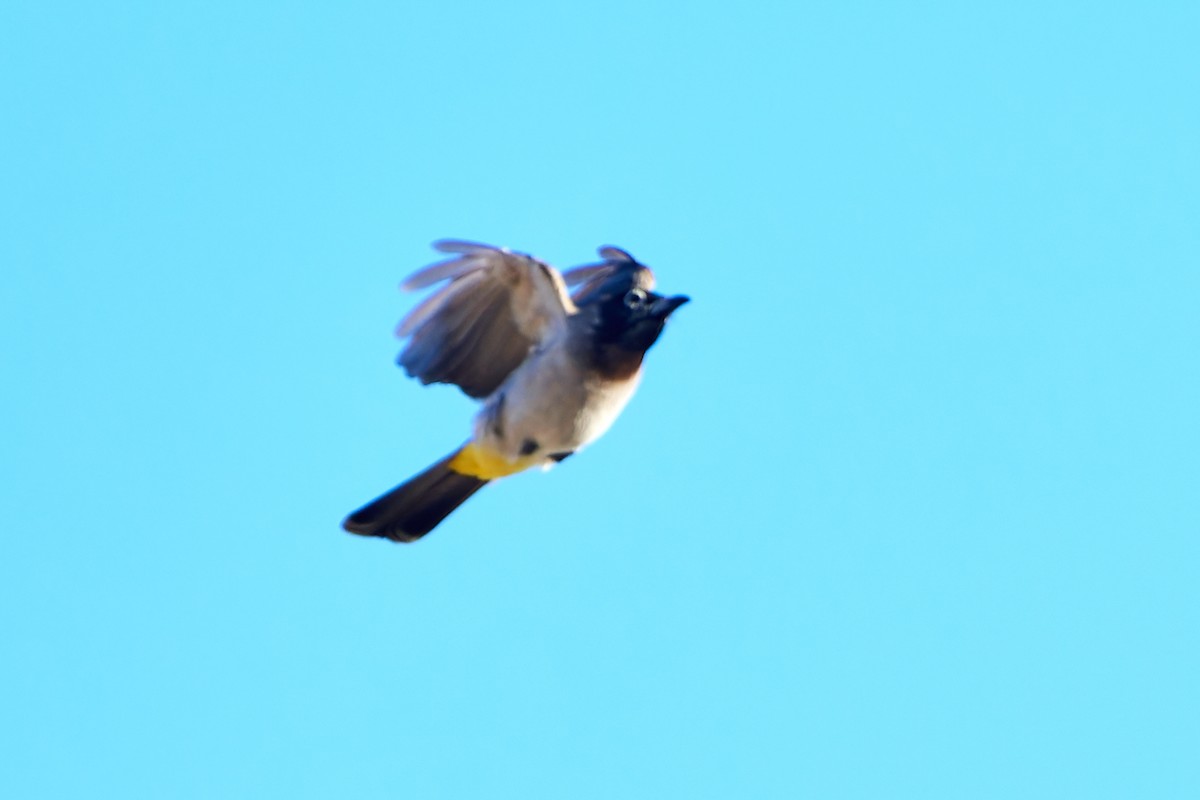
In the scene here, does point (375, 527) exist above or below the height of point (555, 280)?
below

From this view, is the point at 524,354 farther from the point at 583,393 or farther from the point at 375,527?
the point at 375,527

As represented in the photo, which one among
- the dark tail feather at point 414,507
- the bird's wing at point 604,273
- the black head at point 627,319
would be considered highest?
the bird's wing at point 604,273

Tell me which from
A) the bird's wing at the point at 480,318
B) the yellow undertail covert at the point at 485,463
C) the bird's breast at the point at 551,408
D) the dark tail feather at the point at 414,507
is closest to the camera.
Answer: the bird's breast at the point at 551,408

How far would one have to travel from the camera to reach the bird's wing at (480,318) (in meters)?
12.7

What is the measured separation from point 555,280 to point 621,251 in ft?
4.68

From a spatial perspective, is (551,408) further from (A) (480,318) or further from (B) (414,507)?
(B) (414,507)

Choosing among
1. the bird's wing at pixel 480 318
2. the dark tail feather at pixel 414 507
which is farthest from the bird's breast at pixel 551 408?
the dark tail feather at pixel 414 507

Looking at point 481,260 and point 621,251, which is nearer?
point 481,260

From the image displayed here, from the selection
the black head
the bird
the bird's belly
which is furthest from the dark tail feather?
the black head

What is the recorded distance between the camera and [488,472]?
13.2m

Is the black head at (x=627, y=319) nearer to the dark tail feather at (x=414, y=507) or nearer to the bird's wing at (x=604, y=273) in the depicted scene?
the bird's wing at (x=604, y=273)

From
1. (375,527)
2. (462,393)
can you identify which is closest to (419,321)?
(462,393)

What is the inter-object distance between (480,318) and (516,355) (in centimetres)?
31

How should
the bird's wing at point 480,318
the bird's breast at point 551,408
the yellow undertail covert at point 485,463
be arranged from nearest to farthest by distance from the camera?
the bird's breast at point 551,408 → the bird's wing at point 480,318 → the yellow undertail covert at point 485,463
